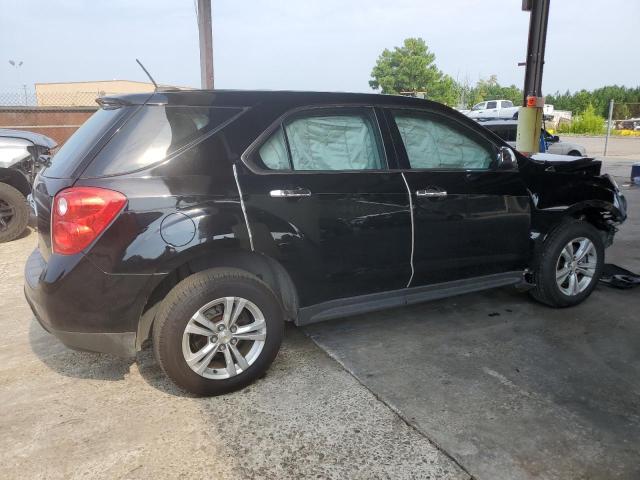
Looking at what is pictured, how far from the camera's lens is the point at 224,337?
2920 millimetres

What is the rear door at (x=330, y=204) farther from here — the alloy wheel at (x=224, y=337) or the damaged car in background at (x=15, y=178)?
the damaged car in background at (x=15, y=178)

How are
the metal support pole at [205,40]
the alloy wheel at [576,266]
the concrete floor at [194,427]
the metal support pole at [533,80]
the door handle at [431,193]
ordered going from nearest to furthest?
1. the concrete floor at [194,427]
2. the door handle at [431,193]
3. the alloy wheel at [576,266]
4. the metal support pole at [205,40]
5. the metal support pole at [533,80]

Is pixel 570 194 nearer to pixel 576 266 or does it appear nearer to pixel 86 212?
pixel 576 266

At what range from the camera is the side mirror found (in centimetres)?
381

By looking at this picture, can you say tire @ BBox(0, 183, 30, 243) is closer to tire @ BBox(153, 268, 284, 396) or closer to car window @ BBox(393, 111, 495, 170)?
tire @ BBox(153, 268, 284, 396)

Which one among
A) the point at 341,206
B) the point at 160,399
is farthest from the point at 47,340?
the point at 341,206

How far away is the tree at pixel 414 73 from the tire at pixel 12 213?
48058 mm

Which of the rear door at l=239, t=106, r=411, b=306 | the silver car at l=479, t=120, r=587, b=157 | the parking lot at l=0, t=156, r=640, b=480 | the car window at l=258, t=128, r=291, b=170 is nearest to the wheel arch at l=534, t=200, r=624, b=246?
the parking lot at l=0, t=156, r=640, b=480

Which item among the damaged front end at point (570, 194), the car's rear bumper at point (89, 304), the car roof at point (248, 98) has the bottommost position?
the car's rear bumper at point (89, 304)

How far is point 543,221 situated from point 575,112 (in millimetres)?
45647

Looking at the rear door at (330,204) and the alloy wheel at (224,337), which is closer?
the alloy wheel at (224,337)

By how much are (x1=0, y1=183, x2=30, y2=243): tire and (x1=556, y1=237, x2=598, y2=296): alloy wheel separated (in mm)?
6051

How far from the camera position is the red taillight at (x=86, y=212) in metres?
2.61

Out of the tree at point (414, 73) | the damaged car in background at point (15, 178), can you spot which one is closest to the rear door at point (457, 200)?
the damaged car in background at point (15, 178)
